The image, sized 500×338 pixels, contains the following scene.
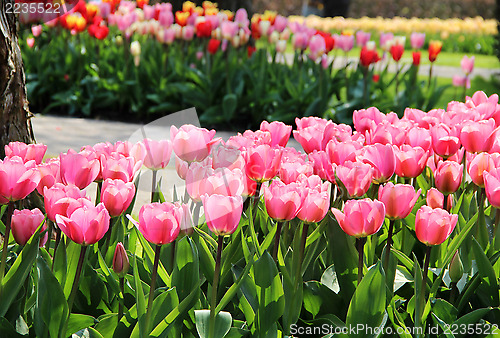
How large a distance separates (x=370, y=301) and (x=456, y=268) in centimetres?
34

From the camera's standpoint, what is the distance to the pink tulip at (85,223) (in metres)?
→ 1.39

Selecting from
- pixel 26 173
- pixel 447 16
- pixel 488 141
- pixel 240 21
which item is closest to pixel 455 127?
pixel 488 141

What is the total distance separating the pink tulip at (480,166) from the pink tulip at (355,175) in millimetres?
397

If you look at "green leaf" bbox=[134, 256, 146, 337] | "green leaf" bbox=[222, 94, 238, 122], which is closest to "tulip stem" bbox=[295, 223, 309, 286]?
"green leaf" bbox=[134, 256, 146, 337]

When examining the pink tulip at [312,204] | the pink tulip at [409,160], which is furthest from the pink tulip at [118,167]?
the pink tulip at [409,160]

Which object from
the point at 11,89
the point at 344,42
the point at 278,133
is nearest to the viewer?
the point at 278,133

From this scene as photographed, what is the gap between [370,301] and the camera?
151cm

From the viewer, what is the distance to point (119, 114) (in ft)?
21.3

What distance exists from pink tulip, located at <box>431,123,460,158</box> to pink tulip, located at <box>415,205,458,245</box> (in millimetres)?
519

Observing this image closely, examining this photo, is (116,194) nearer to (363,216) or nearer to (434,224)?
(363,216)

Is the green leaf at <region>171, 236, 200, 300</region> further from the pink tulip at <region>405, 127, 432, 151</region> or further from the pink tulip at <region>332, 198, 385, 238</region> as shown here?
the pink tulip at <region>405, 127, 432, 151</region>

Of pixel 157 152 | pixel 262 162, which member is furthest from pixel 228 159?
pixel 157 152

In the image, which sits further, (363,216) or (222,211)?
(363,216)

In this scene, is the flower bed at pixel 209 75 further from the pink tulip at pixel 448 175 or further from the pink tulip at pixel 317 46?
the pink tulip at pixel 448 175
